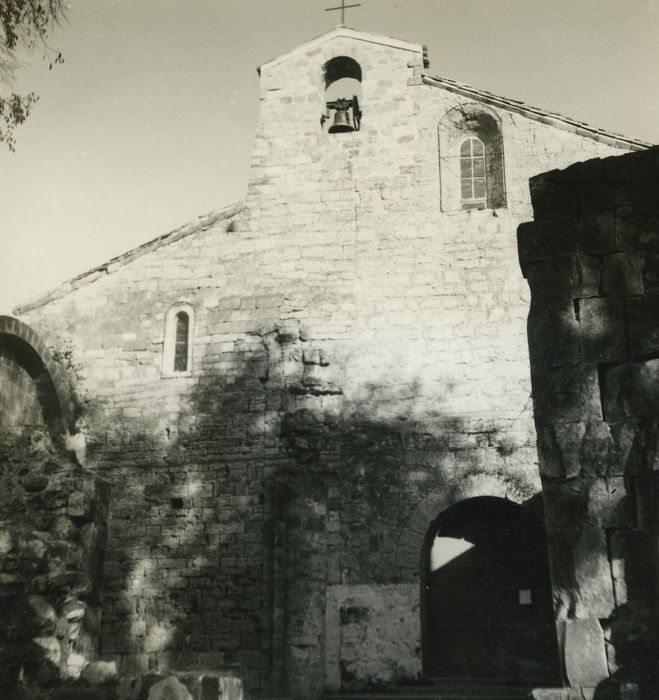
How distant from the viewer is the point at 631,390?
6074mm

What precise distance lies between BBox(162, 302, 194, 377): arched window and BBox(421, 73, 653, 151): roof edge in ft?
15.7

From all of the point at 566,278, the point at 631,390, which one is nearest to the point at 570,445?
the point at 631,390

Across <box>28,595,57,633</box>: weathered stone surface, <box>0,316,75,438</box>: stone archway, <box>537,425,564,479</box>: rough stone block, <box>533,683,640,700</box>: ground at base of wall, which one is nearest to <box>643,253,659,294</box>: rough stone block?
<box>537,425,564,479</box>: rough stone block

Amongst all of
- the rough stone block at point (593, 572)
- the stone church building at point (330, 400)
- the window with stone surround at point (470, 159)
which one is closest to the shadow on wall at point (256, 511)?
the stone church building at point (330, 400)

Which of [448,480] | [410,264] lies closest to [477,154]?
[410,264]

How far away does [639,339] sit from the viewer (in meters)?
6.14

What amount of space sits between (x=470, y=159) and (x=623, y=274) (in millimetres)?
6624

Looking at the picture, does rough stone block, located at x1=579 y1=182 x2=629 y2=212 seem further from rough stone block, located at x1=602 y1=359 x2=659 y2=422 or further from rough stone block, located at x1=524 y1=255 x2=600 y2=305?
rough stone block, located at x1=602 y1=359 x2=659 y2=422

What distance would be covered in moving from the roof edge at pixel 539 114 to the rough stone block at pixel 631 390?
6453 millimetres

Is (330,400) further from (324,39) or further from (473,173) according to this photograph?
(324,39)

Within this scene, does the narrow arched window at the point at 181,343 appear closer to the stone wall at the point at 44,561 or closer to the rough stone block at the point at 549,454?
the stone wall at the point at 44,561

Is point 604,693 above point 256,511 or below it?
below

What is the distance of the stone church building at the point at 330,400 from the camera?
10.7 metres

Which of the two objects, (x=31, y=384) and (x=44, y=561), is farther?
(x=31, y=384)
